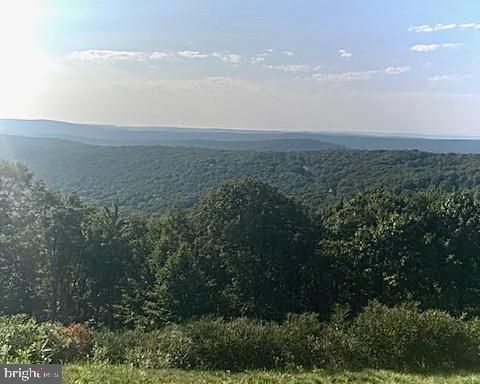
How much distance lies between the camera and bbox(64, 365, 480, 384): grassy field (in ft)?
30.3

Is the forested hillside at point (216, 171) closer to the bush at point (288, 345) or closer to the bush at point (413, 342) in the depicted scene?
the bush at point (413, 342)

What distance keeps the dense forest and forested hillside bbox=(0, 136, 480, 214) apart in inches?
1292

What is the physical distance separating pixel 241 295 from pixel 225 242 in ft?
11.8

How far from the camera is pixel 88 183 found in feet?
334

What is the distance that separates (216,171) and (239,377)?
9998cm

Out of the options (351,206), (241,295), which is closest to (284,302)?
(241,295)

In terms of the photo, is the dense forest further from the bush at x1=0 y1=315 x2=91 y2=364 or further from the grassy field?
the grassy field

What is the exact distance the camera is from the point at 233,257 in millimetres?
31391

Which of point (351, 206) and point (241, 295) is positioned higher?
point (351, 206)

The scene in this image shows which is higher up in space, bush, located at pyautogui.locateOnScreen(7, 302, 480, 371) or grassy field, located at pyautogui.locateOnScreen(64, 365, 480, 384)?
grassy field, located at pyautogui.locateOnScreen(64, 365, 480, 384)

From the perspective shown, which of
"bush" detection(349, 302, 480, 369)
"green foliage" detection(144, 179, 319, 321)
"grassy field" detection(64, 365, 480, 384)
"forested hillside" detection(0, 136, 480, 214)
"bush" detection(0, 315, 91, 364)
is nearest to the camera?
"grassy field" detection(64, 365, 480, 384)

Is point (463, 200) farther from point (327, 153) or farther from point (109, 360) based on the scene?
point (327, 153)

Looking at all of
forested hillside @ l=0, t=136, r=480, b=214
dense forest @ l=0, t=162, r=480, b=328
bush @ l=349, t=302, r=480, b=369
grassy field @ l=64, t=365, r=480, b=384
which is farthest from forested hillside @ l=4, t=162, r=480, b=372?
forested hillside @ l=0, t=136, r=480, b=214

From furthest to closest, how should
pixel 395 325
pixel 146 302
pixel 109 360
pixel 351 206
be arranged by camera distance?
1. pixel 351 206
2. pixel 146 302
3. pixel 395 325
4. pixel 109 360
